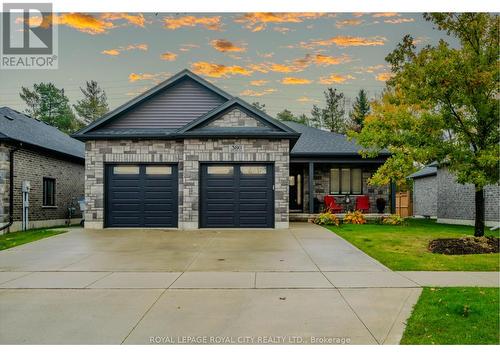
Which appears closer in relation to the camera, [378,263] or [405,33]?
[378,263]

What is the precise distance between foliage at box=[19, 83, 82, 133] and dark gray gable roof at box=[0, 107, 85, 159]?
25.7 meters

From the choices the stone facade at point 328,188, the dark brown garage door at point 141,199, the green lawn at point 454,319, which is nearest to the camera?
the green lawn at point 454,319

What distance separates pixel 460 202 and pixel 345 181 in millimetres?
5747

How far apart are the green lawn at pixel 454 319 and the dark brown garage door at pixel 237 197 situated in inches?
373

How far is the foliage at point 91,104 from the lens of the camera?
53.2 metres

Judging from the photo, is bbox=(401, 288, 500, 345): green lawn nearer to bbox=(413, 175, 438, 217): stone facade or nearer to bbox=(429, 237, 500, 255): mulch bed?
bbox=(429, 237, 500, 255): mulch bed

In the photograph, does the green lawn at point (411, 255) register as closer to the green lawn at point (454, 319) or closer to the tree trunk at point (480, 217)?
the tree trunk at point (480, 217)

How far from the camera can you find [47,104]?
156ft

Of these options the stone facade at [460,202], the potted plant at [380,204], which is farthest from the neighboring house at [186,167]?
the stone facade at [460,202]

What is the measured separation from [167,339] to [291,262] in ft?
15.9

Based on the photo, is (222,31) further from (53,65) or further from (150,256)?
(150,256)

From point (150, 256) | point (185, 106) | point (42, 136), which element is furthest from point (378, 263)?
point (42, 136)

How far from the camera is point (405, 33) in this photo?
11.8m

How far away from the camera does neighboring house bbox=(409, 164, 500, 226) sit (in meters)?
17.9
